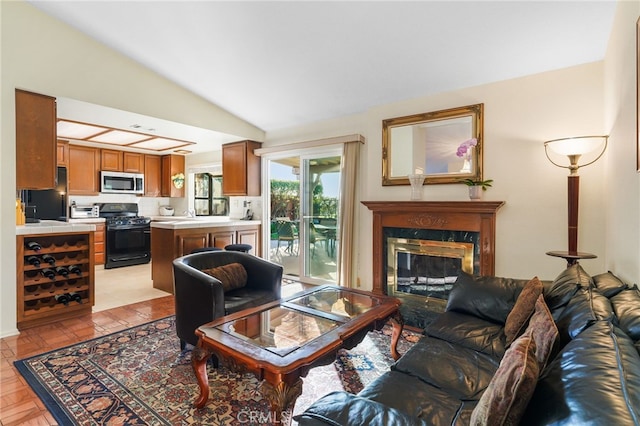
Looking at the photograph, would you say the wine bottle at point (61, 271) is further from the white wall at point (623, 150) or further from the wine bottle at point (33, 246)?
the white wall at point (623, 150)

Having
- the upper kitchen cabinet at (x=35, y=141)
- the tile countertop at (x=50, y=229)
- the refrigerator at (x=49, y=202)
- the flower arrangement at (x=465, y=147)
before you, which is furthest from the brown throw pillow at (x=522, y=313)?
the refrigerator at (x=49, y=202)

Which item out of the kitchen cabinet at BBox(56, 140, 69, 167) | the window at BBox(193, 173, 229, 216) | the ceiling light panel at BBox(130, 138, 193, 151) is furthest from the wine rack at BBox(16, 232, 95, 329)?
the window at BBox(193, 173, 229, 216)

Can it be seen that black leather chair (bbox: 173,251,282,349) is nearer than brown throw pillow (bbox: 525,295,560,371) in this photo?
No

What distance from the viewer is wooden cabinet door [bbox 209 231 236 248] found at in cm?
471

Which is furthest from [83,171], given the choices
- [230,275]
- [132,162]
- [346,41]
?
[346,41]

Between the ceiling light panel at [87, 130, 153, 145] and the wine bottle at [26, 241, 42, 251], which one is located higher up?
the ceiling light panel at [87, 130, 153, 145]

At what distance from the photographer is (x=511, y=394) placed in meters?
0.84

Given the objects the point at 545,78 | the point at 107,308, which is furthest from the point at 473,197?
the point at 107,308

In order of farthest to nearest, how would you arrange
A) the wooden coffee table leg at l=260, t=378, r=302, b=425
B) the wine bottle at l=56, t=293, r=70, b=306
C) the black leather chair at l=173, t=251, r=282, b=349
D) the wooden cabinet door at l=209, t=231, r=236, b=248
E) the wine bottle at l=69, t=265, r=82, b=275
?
the wooden cabinet door at l=209, t=231, r=236, b=248, the wine bottle at l=69, t=265, r=82, b=275, the wine bottle at l=56, t=293, r=70, b=306, the black leather chair at l=173, t=251, r=282, b=349, the wooden coffee table leg at l=260, t=378, r=302, b=425

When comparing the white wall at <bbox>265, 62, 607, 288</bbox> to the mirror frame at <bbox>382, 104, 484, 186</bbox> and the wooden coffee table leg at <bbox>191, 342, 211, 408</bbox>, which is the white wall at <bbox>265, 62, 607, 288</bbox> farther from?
the wooden coffee table leg at <bbox>191, 342, 211, 408</bbox>

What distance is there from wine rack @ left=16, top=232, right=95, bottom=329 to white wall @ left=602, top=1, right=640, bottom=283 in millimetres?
4629

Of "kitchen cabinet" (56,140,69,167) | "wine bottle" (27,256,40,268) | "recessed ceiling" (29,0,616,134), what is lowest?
"wine bottle" (27,256,40,268)

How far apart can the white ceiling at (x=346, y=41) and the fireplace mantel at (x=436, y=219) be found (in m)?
1.24

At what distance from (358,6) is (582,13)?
1562 millimetres
